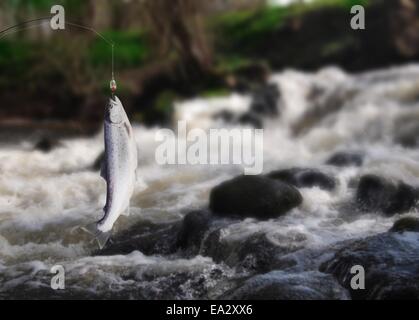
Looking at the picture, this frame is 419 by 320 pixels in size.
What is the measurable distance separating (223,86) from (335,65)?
3.24m

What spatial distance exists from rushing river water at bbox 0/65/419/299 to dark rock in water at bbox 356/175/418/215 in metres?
0.17

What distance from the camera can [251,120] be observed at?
1571cm

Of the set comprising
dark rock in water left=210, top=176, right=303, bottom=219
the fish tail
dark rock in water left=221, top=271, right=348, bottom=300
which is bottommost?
dark rock in water left=221, top=271, right=348, bottom=300

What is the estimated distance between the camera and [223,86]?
17.2 metres

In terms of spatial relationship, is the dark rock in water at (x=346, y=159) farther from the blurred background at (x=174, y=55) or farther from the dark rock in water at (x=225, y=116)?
the blurred background at (x=174, y=55)

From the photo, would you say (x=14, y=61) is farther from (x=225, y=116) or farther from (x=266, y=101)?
(x=266, y=101)

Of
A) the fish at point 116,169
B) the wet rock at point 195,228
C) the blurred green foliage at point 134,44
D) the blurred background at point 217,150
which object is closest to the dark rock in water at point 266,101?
the blurred background at point 217,150

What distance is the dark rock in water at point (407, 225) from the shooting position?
23.3 feet

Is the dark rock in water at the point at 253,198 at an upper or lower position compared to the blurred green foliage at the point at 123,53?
lower

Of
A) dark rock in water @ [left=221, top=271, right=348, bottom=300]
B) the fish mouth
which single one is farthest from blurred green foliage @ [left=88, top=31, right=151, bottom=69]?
the fish mouth

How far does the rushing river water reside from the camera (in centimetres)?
686

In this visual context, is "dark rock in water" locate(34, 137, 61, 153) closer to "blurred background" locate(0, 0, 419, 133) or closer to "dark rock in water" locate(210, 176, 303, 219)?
"blurred background" locate(0, 0, 419, 133)

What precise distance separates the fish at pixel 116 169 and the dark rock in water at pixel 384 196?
4.68 meters

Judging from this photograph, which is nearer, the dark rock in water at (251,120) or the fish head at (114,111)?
the fish head at (114,111)
